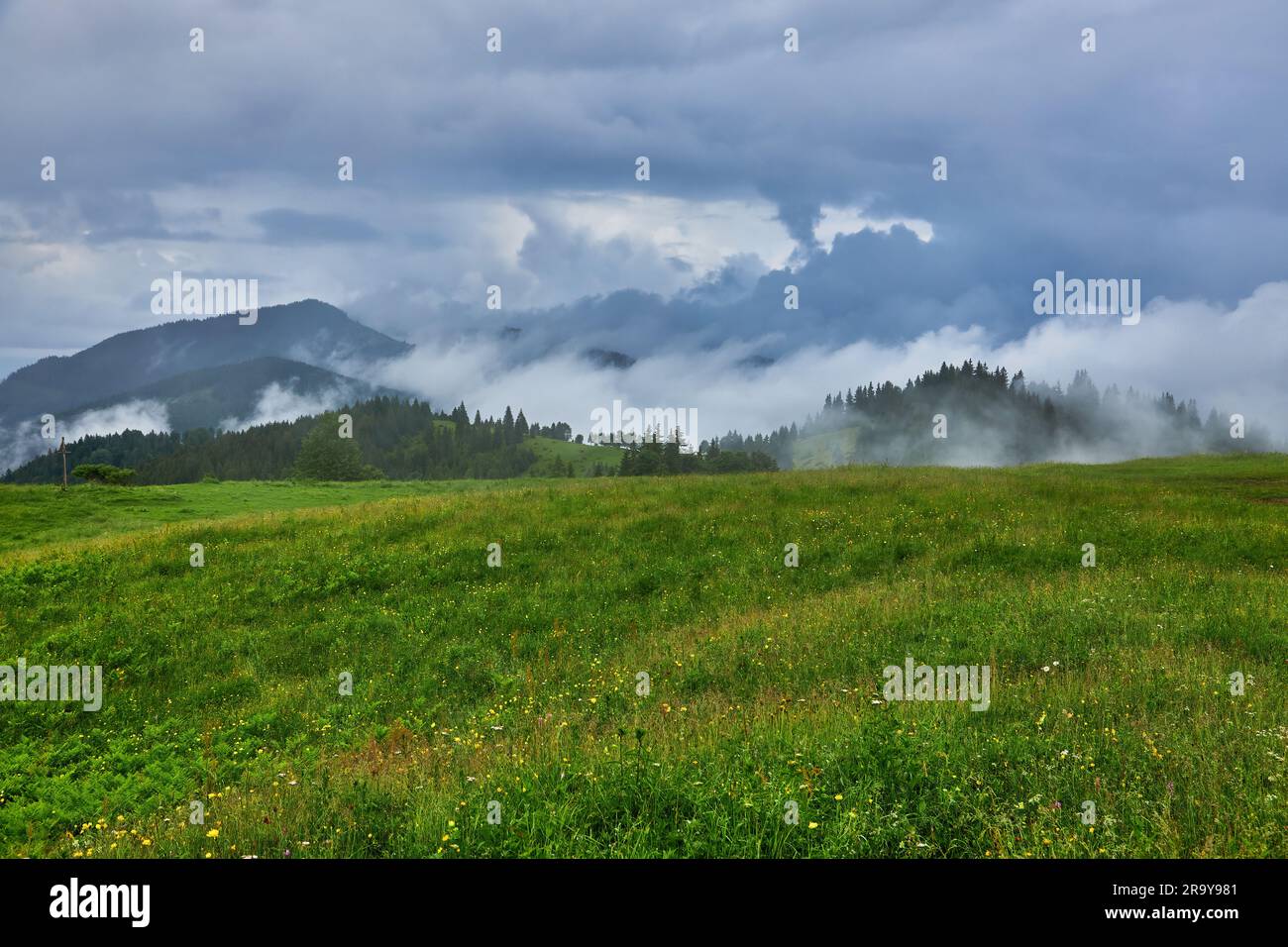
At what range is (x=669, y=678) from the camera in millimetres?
11609

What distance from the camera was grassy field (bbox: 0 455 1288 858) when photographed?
5.71 metres

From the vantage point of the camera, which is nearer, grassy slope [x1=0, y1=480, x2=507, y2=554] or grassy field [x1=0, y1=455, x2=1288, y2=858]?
grassy field [x1=0, y1=455, x2=1288, y2=858]

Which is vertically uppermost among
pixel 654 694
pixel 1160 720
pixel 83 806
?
pixel 1160 720

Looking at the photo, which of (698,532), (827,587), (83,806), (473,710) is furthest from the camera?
(698,532)

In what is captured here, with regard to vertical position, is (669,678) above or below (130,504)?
below

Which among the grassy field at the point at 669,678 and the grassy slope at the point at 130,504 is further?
the grassy slope at the point at 130,504

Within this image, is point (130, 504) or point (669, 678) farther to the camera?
point (130, 504)

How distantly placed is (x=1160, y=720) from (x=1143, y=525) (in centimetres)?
1703

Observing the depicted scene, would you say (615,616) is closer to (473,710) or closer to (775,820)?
(473,710)

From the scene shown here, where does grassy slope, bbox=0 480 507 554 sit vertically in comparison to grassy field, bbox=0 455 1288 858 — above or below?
above

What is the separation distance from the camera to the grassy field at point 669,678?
5.71 meters

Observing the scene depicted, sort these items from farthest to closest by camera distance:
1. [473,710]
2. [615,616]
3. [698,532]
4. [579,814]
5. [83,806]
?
[698,532] → [615,616] → [473,710] → [83,806] → [579,814]
